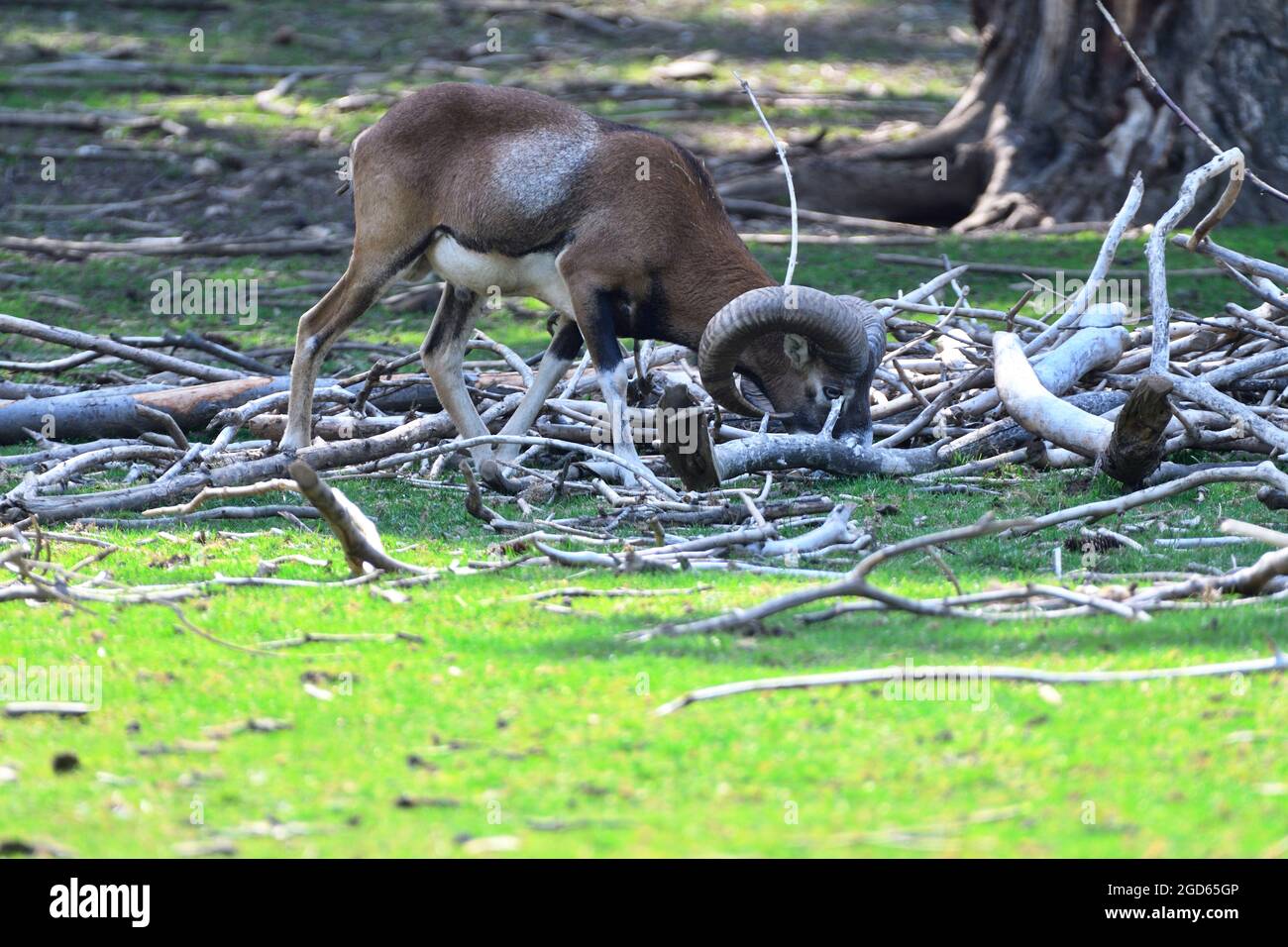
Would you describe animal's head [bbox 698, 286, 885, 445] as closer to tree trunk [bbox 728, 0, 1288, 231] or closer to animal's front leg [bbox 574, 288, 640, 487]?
animal's front leg [bbox 574, 288, 640, 487]

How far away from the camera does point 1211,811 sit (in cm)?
429

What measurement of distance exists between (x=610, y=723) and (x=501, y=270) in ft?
14.4

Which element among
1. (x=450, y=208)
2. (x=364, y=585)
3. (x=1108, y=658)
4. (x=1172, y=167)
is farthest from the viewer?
(x=1172, y=167)

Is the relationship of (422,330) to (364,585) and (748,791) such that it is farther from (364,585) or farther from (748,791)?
(748,791)

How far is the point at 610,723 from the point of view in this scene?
5.09 metres

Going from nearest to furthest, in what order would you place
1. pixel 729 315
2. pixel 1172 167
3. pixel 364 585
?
pixel 364 585
pixel 729 315
pixel 1172 167

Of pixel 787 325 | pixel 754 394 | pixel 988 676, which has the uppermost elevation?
pixel 787 325

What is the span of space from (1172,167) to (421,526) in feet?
32.5

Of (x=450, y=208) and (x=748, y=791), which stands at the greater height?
(x=450, y=208)

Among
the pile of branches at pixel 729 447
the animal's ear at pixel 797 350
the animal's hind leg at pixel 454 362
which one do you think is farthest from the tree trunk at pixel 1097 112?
the animal's hind leg at pixel 454 362

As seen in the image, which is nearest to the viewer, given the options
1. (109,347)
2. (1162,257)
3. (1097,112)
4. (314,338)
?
(1162,257)

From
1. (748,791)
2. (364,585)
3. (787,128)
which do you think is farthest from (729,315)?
(787,128)

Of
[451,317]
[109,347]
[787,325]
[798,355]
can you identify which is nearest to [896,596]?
[787,325]

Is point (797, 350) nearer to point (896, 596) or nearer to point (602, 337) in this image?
point (602, 337)
